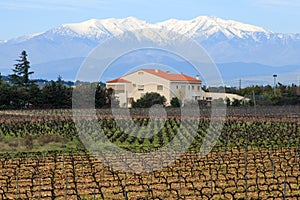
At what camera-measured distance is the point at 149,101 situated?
5500 cm

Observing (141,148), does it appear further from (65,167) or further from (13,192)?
(13,192)

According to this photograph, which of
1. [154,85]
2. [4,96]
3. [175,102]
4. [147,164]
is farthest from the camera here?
[4,96]

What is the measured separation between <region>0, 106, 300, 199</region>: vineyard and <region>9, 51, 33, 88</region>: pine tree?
3520 centimetres

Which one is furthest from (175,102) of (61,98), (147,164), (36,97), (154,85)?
(147,164)

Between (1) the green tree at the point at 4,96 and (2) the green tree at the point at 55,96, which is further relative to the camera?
(2) the green tree at the point at 55,96

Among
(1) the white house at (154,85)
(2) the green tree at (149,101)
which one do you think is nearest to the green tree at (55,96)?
(2) the green tree at (149,101)

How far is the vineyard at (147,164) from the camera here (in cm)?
1487

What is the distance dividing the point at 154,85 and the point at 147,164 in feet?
99.7

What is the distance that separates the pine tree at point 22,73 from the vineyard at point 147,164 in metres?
35.2

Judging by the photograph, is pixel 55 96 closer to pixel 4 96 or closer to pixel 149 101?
pixel 4 96

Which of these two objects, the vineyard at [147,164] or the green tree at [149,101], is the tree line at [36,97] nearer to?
the green tree at [149,101]

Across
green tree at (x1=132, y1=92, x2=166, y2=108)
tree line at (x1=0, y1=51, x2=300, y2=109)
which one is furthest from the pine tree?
green tree at (x1=132, y1=92, x2=166, y2=108)

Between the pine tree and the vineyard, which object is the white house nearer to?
the vineyard

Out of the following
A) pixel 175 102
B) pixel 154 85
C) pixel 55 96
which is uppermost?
pixel 154 85
